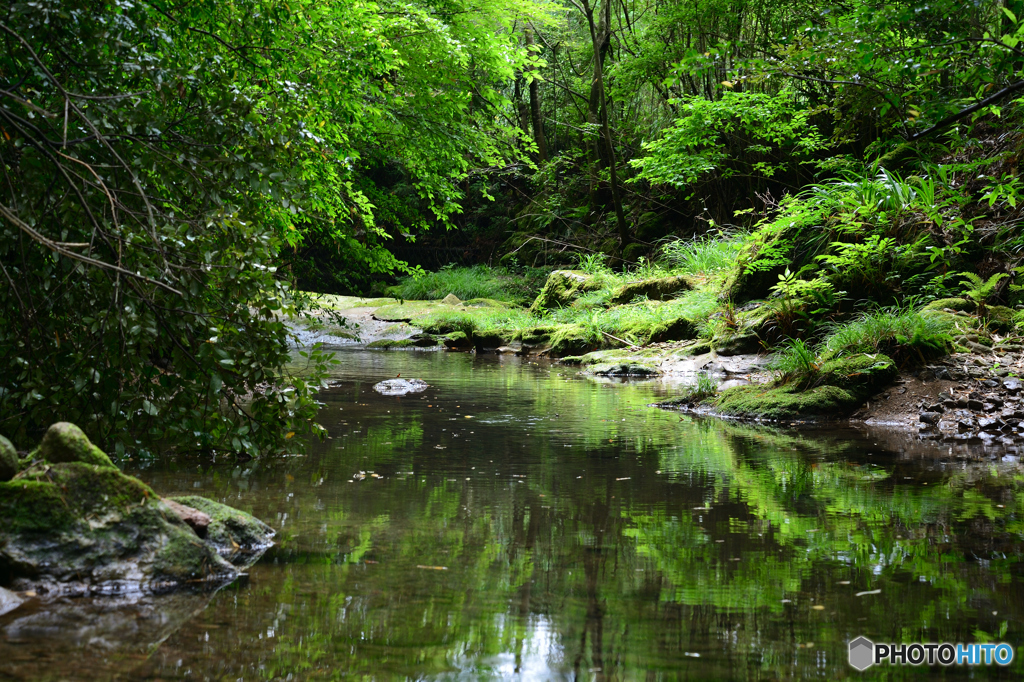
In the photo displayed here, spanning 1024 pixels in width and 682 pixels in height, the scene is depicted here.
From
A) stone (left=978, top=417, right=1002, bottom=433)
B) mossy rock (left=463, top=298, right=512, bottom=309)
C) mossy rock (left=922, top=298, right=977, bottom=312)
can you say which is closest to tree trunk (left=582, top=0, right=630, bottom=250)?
mossy rock (left=463, top=298, right=512, bottom=309)

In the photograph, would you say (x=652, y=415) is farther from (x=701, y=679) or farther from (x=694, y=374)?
(x=701, y=679)

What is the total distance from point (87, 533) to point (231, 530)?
1.88ft

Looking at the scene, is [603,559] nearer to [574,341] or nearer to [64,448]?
[64,448]

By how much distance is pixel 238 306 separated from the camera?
366 cm

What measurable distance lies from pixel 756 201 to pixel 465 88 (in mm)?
8120

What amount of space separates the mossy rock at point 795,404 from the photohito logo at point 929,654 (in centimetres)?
483

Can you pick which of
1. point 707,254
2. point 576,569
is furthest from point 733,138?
point 576,569

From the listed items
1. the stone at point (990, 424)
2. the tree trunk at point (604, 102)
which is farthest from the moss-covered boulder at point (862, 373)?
the tree trunk at point (604, 102)

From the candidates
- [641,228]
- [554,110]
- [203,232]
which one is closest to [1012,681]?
[203,232]

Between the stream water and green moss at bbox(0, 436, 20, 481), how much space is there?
588mm

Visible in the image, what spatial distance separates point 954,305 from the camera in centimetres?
774

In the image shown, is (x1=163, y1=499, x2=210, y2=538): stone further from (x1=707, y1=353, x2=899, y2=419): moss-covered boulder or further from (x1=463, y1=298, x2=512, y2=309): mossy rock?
(x1=463, y1=298, x2=512, y2=309): mossy rock

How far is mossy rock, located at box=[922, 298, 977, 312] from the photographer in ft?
25.3

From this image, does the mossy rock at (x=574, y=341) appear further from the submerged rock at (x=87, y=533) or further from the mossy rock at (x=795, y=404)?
the submerged rock at (x=87, y=533)
